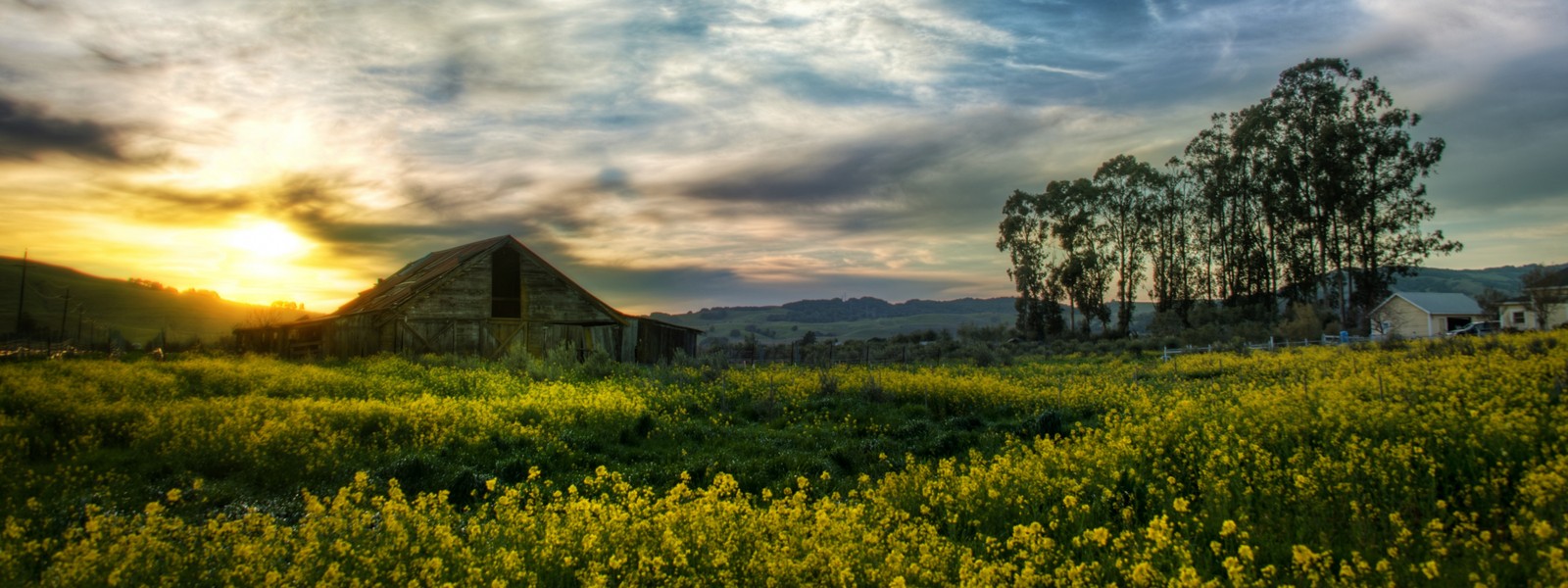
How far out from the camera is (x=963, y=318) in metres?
178

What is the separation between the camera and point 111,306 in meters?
107

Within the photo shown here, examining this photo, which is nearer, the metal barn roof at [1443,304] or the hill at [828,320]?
the metal barn roof at [1443,304]

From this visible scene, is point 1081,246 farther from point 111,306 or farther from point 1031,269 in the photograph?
point 111,306

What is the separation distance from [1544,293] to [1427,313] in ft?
26.7

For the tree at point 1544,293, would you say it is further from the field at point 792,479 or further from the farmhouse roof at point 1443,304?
the field at point 792,479

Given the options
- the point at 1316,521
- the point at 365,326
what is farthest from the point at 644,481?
the point at 365,326

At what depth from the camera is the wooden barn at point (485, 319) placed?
28516 mm

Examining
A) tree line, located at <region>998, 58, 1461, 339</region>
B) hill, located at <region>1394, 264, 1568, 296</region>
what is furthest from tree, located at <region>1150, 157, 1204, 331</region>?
hill, located at <region>1394, 264, 1568, 296</region>

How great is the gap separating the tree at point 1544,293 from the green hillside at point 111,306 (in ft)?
381

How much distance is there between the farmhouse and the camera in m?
50.1

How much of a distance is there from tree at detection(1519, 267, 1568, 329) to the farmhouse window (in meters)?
46.0

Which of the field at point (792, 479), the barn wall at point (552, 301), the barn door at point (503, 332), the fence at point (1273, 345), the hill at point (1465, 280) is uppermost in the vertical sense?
the hill at point (1465, 280)

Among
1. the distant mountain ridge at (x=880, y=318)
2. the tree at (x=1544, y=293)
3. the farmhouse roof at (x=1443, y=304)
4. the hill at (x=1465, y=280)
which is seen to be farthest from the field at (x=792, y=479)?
the hill at (x=1465, y=280)

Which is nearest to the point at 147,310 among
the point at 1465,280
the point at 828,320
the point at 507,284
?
the point at 507,284
